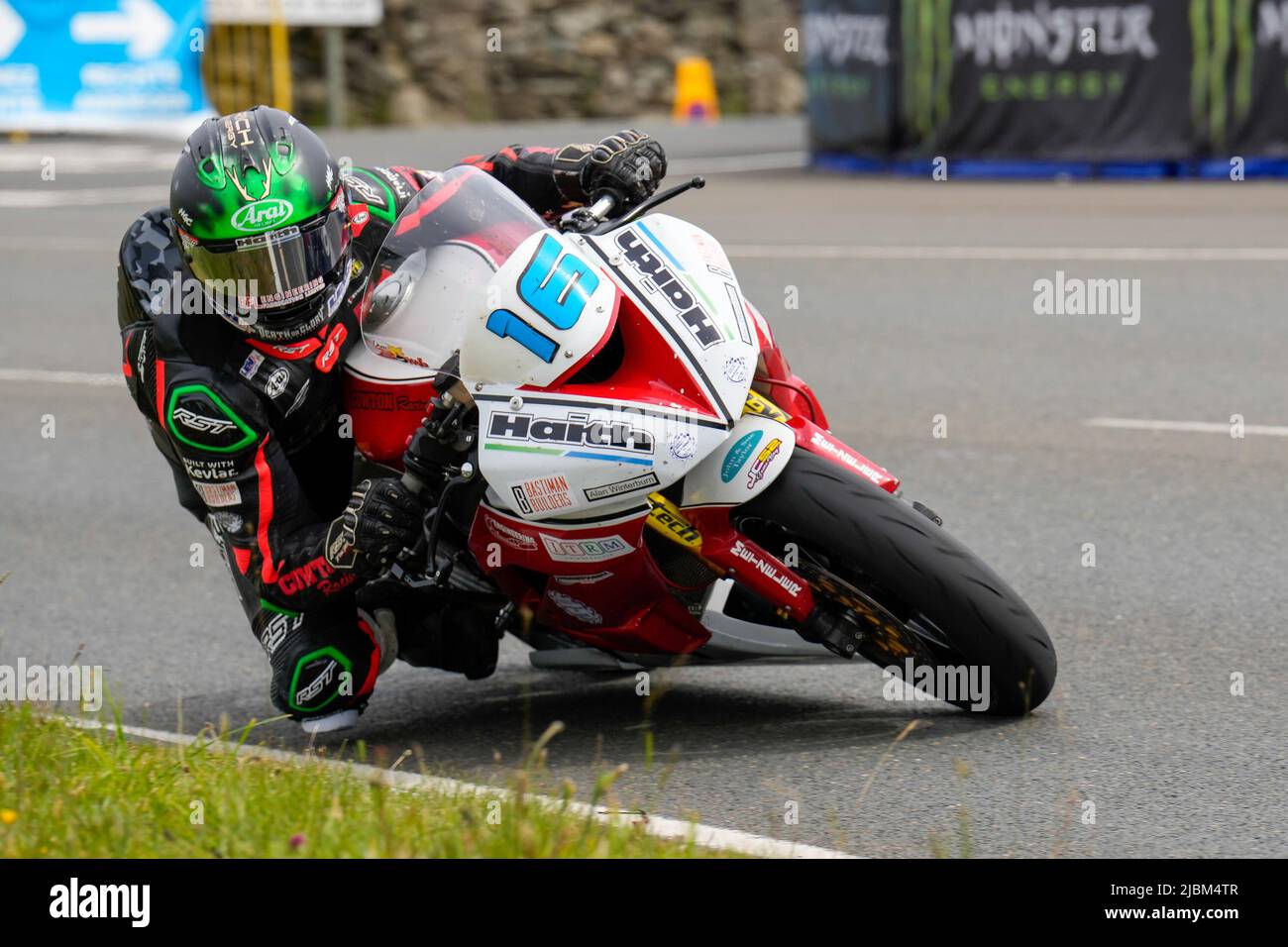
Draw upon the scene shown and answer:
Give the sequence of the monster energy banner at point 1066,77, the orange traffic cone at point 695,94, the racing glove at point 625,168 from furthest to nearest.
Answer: the orange traffic cone at point 695,94 → the monster energy banner at point 1066,77 → the racing glove at point 625,168

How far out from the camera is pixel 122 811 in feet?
12.2

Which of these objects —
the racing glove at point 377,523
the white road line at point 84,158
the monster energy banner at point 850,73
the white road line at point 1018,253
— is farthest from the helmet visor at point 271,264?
the white road line at point 84,158

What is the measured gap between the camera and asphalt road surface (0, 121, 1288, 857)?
4066 millimetres

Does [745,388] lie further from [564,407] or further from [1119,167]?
[1119,167]

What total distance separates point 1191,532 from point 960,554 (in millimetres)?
2341

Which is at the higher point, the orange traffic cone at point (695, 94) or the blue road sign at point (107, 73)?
the blue road sign at point (107, 73)

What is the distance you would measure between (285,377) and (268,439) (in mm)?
155

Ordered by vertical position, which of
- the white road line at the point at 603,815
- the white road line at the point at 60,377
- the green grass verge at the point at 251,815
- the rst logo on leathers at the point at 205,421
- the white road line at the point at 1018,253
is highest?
the rst logo on leathers at the point at 205,421

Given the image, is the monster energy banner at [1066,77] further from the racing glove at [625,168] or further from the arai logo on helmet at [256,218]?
the arai logo on helmet at [256,218]

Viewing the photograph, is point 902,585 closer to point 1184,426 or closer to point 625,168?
point 625,168

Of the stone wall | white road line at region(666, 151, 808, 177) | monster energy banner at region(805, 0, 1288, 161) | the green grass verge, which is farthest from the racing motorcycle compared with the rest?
the stone wall

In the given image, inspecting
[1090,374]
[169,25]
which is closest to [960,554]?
[1090,374]

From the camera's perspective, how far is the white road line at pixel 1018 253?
38.9 ft

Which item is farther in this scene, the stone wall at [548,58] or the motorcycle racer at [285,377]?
the stone wall at [548,58]
